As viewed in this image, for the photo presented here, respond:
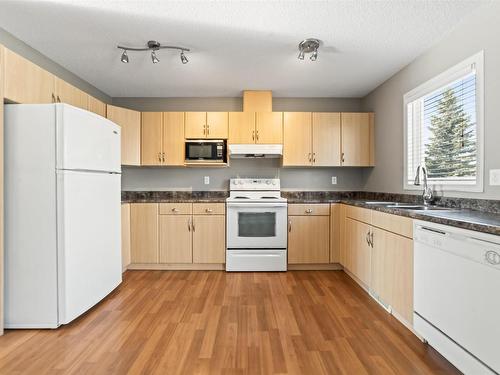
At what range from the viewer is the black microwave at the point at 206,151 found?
359 cm

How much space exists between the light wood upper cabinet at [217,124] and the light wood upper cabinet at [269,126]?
0.40 metres

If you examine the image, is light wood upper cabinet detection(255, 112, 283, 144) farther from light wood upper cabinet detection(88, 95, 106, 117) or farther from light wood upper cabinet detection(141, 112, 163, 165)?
light wood upper cabinet detection(88, 95, 106, 117)

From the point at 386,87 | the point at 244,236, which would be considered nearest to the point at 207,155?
the point at 244,236

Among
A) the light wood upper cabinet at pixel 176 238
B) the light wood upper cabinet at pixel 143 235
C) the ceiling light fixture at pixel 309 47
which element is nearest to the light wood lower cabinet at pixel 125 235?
the light wood upper cabinet at pixel 143 235

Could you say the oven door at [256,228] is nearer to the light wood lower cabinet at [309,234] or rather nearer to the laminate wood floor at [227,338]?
the light wood lower cabinet at [309,234]

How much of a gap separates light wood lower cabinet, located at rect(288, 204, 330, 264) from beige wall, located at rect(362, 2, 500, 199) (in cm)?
85

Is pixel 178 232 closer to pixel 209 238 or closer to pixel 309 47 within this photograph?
pixel 209 238

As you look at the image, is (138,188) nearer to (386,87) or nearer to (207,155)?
(207,155)

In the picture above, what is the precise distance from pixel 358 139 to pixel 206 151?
1972 mm

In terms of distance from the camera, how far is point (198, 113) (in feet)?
11.9

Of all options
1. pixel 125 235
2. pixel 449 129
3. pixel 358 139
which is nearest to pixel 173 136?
pixel 125 235

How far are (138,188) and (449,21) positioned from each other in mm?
3807

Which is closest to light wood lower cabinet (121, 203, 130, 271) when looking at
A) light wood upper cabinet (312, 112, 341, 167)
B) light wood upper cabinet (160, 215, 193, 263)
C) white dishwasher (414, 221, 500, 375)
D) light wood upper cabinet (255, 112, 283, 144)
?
light wood upper cabinet (160, 215, 193, 263)

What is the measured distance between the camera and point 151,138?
12.0 ft
